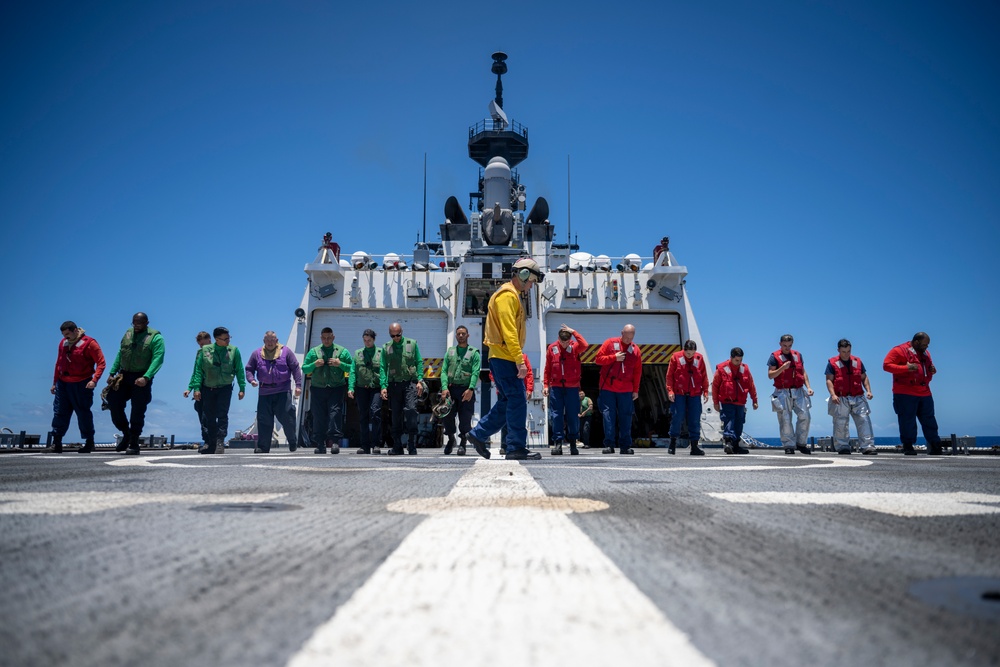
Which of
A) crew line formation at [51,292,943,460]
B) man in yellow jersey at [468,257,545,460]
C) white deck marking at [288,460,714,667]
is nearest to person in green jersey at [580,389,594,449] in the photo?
crew line formation at [51,292,943,460]

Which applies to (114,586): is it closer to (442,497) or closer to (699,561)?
(699,561)

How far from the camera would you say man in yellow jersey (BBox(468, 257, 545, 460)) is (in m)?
6.10

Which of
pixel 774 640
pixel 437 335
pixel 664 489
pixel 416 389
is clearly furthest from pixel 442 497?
pixel 437 335

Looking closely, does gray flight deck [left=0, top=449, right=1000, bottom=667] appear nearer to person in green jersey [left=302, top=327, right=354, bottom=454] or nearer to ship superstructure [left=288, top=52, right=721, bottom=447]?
person in green jersey [left=302, top=327, right=354, bottom=454]

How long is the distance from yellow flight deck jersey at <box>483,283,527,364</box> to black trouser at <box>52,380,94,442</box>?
6093mm

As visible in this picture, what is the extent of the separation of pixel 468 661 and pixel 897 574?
96cm

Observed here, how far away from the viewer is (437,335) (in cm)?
1683

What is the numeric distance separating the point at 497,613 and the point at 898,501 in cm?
226

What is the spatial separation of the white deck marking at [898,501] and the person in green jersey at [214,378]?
8420mm

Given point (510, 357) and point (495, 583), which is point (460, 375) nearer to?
point (510, 357)

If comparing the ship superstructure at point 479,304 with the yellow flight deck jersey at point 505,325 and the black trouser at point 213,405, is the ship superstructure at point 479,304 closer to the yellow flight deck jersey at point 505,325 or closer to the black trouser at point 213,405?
the black trouser at point 213,405

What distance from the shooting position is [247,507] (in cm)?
229

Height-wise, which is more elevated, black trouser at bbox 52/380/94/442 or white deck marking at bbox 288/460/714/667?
black trouser at bbox 52/380/94/442

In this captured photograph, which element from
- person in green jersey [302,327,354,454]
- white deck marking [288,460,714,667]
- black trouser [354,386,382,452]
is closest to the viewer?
white deck marking [288,460,714,667]
